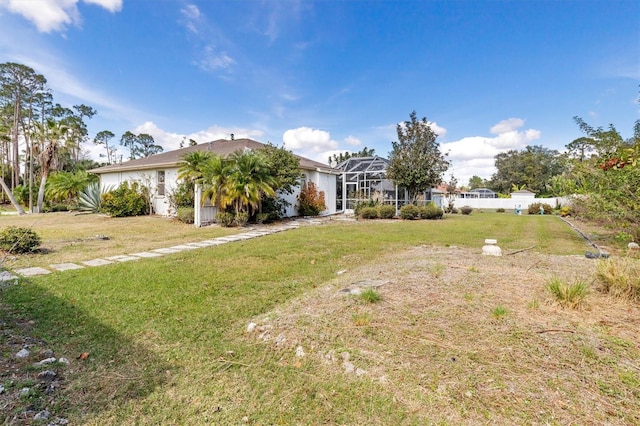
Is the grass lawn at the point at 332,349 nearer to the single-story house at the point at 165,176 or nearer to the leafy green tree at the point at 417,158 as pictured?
the single-story house at the point at 165,176

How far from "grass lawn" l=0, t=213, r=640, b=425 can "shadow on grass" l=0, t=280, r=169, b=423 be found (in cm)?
1

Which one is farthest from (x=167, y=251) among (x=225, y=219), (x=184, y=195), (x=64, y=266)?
(x=184, y=195)

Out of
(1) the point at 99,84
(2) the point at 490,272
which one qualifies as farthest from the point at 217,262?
(1) the point at 99,84

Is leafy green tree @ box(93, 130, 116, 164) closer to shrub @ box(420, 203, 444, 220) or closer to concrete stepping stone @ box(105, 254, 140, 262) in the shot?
shrub @ box(420, 203, 444, 220)

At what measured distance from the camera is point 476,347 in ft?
8.36

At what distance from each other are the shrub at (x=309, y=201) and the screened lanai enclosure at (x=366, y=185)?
345cm

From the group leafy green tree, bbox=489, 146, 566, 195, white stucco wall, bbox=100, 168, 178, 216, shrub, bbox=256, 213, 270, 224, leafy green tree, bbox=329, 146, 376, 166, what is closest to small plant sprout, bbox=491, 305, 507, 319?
shrub, bbox=256, 213, 270, 224

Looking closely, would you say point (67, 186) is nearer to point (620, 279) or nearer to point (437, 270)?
point (437, 270)

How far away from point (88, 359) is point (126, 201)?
15.6m

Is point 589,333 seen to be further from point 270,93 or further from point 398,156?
point 270,93

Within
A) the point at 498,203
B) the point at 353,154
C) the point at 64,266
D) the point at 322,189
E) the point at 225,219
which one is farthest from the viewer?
the point at 353,154

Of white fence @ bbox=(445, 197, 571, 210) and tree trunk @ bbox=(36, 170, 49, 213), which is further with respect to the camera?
white fence @ bbox=(445, 197, 571, 210)

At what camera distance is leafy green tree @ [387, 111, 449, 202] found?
1717cm

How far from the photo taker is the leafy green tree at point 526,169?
43.2m
